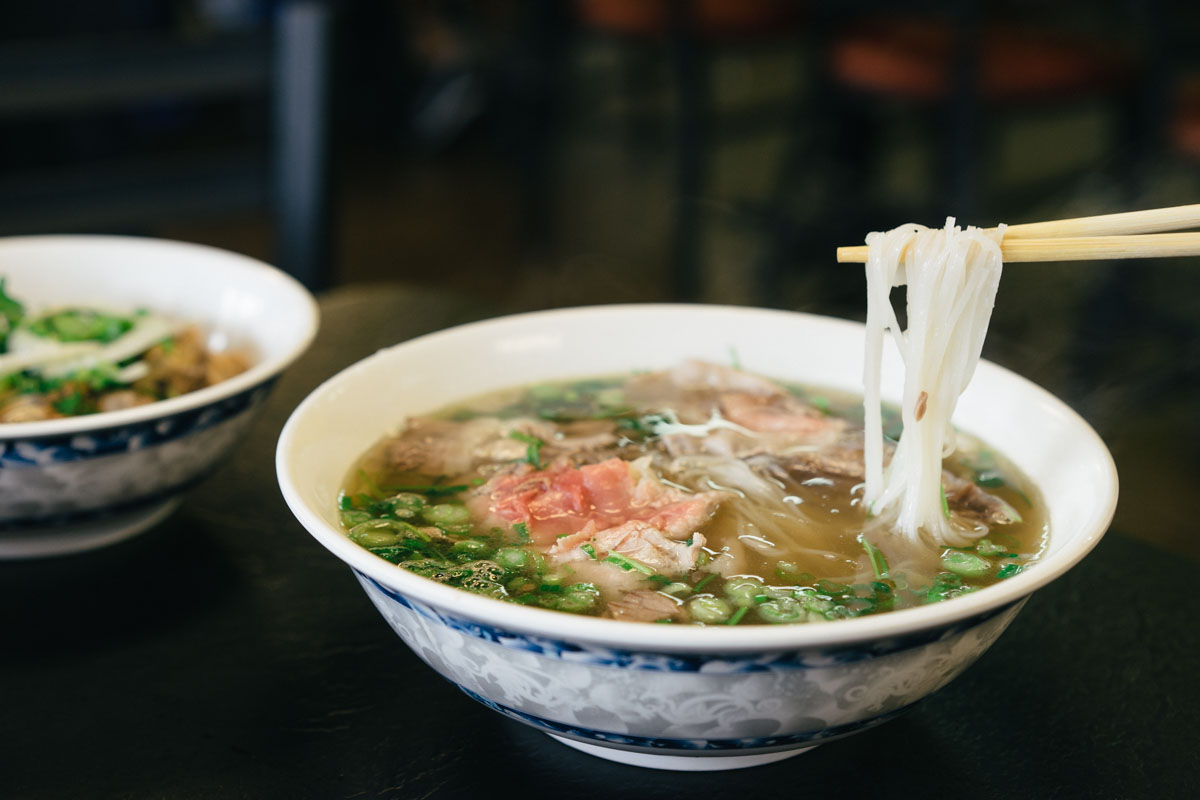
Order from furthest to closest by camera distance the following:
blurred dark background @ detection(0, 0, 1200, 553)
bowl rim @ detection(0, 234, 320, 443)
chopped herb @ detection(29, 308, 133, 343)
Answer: blurred dark background @ detection(0, 0, 1200, 553) → chopped herb @ detection(29, 308, 133, 343) → bowl rim @ detection(0, 234, 320, 443)

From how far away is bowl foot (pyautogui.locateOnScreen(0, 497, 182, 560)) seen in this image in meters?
1.32

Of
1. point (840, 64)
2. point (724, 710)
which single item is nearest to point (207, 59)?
point (724, 710)

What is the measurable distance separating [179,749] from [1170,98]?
3577 mm

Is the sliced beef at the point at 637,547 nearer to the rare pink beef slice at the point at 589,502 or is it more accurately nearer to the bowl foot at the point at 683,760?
the rare pink beef slice at the point at 589,502

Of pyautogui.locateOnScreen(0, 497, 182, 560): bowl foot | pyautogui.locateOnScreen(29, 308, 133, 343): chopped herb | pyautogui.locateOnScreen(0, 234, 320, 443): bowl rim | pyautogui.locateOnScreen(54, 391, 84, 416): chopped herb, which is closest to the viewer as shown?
pyautogui.locateOnScreen(0, 234, 320, 443): bowl rim

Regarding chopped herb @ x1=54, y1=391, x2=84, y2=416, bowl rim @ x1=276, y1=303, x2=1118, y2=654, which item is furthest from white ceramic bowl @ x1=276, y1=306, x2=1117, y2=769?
chopped herb @ x1=54, y1=391, x2=84, y2=416

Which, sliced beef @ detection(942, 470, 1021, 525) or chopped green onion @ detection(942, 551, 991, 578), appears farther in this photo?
sliced beef @ detection(942, 470, 1021, 525)

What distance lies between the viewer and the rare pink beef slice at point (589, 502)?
3.88 ft

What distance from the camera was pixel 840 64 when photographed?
3.91m

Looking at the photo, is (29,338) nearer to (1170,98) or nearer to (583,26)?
(1170,98)

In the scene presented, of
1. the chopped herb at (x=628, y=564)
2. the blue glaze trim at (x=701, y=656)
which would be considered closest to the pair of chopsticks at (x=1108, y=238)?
the blue glaze trim at (x=701, y=656)

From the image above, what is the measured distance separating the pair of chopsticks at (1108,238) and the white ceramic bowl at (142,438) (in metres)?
0.86

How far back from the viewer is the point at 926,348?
1.25 meters

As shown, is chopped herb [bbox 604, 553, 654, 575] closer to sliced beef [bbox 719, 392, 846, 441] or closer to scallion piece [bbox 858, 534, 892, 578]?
scallion piece [bbox 858, 534, 892, 578]
